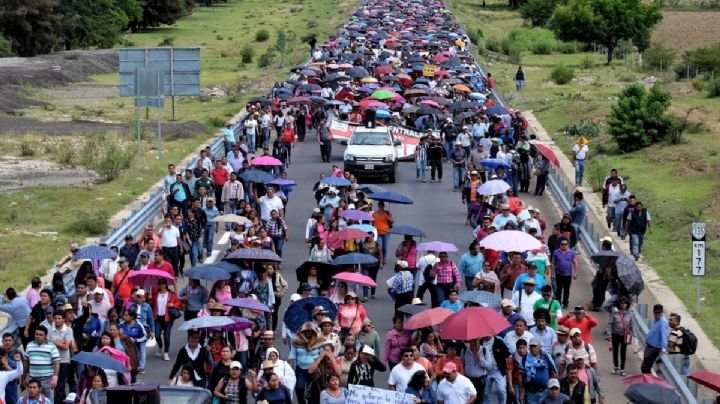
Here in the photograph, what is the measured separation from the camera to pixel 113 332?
17.8 meters

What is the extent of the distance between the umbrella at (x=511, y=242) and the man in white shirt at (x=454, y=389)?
6.39m

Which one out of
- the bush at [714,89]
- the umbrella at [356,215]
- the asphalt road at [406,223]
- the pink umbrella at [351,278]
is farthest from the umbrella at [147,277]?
the bush at [714,89]

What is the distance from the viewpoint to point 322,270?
22.0m

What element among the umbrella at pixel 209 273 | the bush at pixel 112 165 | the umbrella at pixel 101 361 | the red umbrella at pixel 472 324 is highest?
the red umbrella at pixel 472 324

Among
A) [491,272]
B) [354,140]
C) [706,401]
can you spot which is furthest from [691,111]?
[706,401]

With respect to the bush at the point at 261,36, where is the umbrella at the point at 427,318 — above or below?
above

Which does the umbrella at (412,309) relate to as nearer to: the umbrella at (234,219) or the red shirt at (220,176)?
the umbrella at (234,219)

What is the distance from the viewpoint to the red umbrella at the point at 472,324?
17062 millimetres

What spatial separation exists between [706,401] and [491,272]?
528 centimetres

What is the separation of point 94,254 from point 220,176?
9630mm

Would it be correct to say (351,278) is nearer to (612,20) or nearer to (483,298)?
(483,298)

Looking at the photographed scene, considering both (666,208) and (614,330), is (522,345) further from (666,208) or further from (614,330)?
(666,208)

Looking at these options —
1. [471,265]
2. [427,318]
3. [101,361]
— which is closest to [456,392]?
[427,318]

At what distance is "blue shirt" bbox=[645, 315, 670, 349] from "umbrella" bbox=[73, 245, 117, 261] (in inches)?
289
